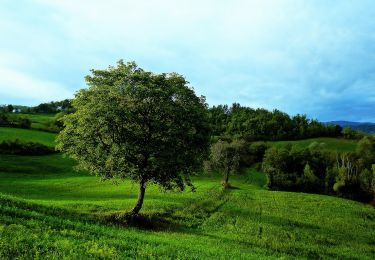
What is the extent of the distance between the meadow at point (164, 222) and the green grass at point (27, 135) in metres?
17.3

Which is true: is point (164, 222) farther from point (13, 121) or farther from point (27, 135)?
point (13, 121)

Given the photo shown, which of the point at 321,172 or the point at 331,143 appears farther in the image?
the point at 331,143

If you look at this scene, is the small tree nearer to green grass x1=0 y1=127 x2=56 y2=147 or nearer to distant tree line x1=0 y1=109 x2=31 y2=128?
green grass x1=0 y1=127 x2=56 y2=147

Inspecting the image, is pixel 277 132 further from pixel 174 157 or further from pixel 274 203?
pixel 174 157

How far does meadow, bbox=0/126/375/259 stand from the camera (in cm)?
2022

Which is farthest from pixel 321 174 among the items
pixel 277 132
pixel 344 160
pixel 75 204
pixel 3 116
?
pixel 3 116

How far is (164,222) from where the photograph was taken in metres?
46.1

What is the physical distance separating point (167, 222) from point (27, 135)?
94531 mm

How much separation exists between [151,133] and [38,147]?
78095 mm

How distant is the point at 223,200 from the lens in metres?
68.6

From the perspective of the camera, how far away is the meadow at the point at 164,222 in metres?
20.2

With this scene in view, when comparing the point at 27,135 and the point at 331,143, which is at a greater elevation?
the point at 331,143

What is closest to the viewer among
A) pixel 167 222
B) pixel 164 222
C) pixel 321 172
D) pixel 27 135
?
pixel 164 222

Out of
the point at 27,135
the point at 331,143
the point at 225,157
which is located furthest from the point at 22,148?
the point at 331,143
